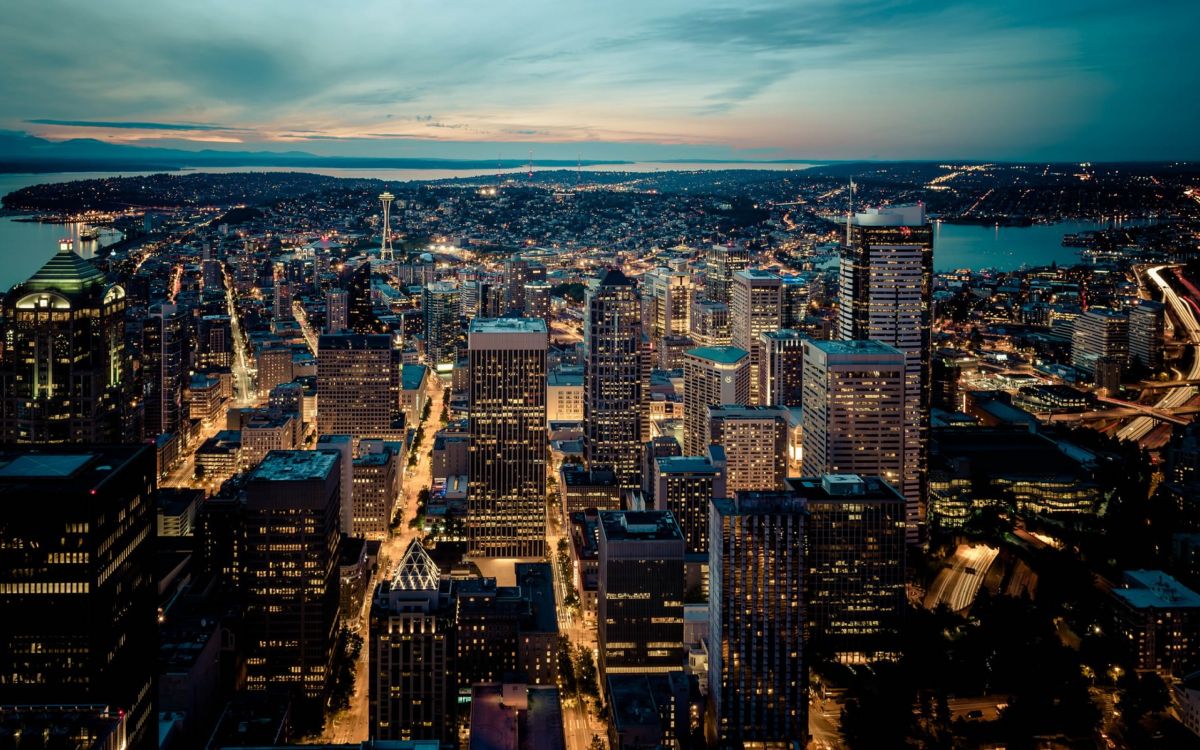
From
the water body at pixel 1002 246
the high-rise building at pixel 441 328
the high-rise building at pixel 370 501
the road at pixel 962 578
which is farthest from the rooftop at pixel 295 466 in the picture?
the water body at pixel 1002 246

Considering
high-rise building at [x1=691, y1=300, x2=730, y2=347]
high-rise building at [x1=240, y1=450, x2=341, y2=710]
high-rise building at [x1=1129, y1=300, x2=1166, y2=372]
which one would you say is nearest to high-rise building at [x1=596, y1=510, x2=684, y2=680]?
high-rise building at [x1=240, y1=450, x2=341, y2=710]

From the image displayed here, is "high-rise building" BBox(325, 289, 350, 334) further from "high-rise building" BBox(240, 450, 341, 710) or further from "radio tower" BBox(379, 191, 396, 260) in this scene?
"high-rise building" BBox(240, 450, 341, 710)

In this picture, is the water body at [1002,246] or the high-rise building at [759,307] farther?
the water body at [1002,246]

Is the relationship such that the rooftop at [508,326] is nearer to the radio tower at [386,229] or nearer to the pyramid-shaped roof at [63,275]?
the pyramid-shaped roof at [63,275]

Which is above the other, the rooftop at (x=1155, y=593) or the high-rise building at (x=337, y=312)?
the high-rise building at (x=337, y=312)

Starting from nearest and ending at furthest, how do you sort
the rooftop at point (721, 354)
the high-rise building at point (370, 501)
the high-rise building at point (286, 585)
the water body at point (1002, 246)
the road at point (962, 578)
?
the high-rise building at point (286, 585), the road at point (962, 578), the high-rise building at point (370, 501), the rooftop at point (721, 354), the water body at point (1002, 246)

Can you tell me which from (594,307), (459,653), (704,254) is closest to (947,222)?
(704,254)

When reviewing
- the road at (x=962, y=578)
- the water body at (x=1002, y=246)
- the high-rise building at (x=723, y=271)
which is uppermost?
the water body at (x=1002, y=246)

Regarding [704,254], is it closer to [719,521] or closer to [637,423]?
[637,423]

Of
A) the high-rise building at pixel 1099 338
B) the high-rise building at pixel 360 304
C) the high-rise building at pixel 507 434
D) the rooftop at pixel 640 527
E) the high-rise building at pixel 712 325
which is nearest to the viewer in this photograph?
the rooftop at pixel 640 527
